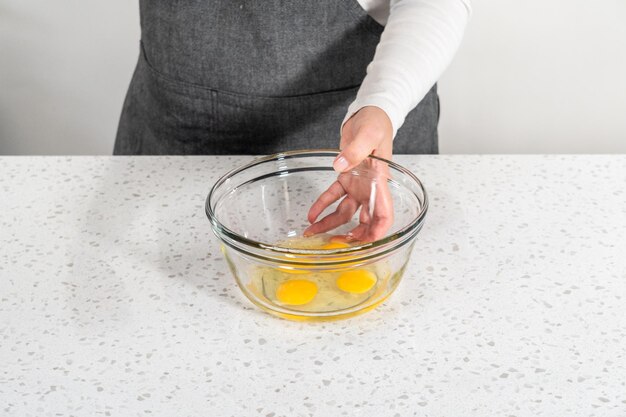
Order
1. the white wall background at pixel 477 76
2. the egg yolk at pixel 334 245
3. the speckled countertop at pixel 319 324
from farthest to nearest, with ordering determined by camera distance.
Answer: the white wall background at pixel 477 76 → the egg yolk at pixel 334 245 → the speckled countertop at pixel 319 324

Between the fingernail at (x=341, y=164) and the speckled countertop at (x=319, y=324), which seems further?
the fingernail at (x=341, y=164)

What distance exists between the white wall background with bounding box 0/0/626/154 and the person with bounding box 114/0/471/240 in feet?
1.90

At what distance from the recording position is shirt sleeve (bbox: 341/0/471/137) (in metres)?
0.88

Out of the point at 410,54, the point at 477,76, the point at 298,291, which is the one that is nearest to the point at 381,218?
the point at 298,291

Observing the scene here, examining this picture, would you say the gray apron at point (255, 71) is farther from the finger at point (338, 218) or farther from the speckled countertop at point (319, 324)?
the finger at point (338, 218)

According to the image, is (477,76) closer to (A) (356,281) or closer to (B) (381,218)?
(B) (381,218)

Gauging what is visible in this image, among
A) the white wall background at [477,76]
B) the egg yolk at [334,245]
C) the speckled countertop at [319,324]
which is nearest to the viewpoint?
the speckled countertop at [319,324]

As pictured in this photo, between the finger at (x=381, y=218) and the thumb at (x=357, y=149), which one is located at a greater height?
the thumb at (x=357, y=149)

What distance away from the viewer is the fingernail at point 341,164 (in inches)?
29.3

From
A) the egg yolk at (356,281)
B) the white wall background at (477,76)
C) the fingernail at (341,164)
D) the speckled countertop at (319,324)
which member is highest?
the fingernail at (341,164)

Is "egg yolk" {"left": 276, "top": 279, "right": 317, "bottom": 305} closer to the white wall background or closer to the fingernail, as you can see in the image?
the fingernail

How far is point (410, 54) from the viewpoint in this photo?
3.02 feet

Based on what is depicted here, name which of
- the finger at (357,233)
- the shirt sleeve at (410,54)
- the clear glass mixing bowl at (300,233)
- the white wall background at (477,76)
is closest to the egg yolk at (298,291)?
the clear glass mixing bowl at (300,233)

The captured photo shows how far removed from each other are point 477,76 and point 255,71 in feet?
2.66
